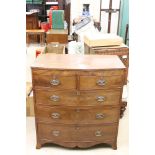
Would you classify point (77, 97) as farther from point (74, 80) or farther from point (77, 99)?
point (74, 80)

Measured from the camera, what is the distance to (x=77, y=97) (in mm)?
2123

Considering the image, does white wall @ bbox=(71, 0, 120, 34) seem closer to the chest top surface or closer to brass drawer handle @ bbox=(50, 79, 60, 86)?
the chest top surface

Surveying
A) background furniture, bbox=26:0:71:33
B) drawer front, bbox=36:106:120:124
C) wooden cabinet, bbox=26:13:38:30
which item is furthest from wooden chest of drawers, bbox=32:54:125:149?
background furniture, bbox=26:0:71:33

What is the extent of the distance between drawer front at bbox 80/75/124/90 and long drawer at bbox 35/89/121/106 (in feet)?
0.15

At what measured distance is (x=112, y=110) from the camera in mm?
2205

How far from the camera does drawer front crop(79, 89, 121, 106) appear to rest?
6.97 ft

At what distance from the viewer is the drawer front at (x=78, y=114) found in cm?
217

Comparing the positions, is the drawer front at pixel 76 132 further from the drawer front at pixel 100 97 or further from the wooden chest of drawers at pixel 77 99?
the drawer front at pixel 100 97

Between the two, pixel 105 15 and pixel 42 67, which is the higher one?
pixel 105 15

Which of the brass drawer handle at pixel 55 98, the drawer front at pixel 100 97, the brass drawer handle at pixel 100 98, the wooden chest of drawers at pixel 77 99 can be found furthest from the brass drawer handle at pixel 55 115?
the brass drawer handle at pixel 100 98

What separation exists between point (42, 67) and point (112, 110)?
2.37 feet
